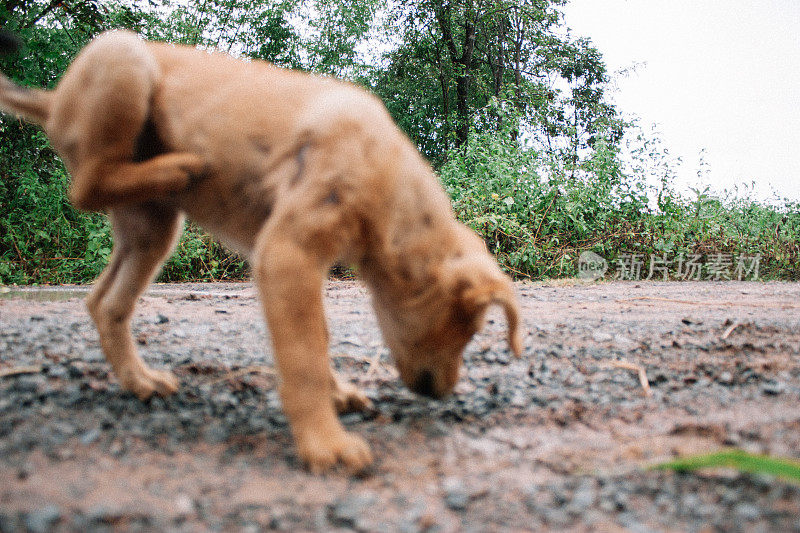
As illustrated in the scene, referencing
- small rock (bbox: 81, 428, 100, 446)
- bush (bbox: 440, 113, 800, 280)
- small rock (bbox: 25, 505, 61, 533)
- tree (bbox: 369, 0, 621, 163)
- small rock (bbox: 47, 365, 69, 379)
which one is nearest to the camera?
small rock (bbox: 25, 505, 61, 533)

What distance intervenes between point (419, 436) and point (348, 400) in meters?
0.47

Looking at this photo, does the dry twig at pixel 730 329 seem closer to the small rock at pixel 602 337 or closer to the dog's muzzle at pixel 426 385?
the small rock at pixel 602 337

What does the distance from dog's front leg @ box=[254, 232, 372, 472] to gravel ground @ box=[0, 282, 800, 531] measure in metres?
0.09

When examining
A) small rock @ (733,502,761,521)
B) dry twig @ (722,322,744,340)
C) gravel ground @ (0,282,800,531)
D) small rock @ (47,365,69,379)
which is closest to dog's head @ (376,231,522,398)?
gravel ground @ (0,282,800,531)

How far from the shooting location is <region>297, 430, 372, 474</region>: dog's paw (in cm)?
211

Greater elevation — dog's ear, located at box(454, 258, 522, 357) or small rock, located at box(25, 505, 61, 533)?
dog's ear, located at box(454, 258, 522, 357)

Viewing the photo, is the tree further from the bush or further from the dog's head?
the dog's head

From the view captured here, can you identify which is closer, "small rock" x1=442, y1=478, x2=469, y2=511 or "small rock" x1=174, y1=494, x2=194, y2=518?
"small rock" x1=174, y1=494, x2=194, y2=518

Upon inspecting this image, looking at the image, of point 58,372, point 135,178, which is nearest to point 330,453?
point 135,178

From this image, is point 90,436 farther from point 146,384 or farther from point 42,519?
point 42,519

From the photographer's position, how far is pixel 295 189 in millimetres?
2205

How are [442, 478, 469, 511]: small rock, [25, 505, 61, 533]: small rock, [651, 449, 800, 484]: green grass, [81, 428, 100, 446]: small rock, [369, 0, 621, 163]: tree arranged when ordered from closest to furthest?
[25, 505, 61, 533]: small rock < [651, 449, 800, 484]: green grass < [442, 478, 469, 511]: small rock < [81, 428, 100, 446]: small rock < [369, 0, 621, 163]: tree

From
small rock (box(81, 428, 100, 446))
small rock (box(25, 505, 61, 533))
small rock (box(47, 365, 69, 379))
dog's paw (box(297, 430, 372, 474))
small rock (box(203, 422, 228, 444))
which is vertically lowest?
small rock (box(203, 422, 228, 444))

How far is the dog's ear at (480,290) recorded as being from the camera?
7.68 ft
